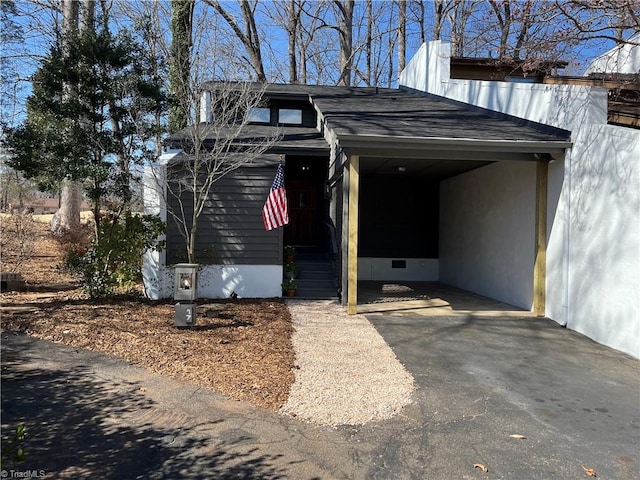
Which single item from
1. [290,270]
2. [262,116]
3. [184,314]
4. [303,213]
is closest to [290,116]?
[262,116]

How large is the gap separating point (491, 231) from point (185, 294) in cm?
745

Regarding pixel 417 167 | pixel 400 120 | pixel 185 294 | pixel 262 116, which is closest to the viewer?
pixel 185 294

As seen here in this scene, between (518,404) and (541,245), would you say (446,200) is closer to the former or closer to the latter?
(541,245)

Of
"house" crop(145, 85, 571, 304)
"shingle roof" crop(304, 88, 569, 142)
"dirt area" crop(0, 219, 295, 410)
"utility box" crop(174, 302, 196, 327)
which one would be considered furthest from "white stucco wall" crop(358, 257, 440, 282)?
"utility box" crop(174, 302, 196, 327)

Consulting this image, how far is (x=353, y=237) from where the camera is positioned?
799cm

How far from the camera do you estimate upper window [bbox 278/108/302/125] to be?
1328cm

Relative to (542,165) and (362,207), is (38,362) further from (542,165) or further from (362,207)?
(362,207)

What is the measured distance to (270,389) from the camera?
14.4ft

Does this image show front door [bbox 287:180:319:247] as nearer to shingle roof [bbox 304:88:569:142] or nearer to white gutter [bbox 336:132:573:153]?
shingle roof [bbox 304:88:569:142]

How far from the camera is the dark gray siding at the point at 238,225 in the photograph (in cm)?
941

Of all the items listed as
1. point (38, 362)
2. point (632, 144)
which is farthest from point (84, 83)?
point (632, 144)

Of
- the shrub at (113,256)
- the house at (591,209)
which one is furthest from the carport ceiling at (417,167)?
the shrub at (113,256)

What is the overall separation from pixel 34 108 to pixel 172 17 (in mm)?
6234

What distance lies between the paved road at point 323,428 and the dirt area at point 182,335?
0.94 ft
